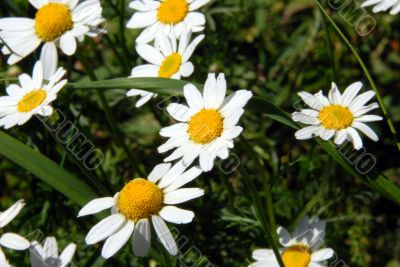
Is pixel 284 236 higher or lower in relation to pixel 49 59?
lower

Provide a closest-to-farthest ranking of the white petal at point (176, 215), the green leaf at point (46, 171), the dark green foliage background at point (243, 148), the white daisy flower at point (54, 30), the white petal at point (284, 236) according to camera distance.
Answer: the white petal at point (176, 215) < the green leaf at point (46, 171) < the white petal at point (284, 236) < the white daisy flower at point (54, 30) < the dark green foliage background at point (243, 148)

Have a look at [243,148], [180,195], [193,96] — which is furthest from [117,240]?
[243,148]

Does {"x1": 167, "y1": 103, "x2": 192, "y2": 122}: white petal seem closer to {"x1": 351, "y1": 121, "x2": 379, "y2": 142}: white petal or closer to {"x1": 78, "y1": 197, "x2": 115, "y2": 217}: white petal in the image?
{"x1": 78, "y1": 197, "x2": 115, "y2": 217}: white petal

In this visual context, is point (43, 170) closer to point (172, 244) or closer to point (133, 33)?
point (172, 244)

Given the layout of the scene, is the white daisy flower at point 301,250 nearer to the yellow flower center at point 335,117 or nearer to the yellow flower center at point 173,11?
the yellow flower center at point 335,117

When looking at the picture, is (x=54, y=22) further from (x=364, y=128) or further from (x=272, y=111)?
(x=364, y=128)

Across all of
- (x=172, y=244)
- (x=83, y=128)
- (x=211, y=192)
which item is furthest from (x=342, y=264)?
(x=83, y=128)

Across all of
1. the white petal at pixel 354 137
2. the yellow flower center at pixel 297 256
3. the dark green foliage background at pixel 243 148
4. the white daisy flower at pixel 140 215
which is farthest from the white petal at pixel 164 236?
the white petal at pixel 354 137
